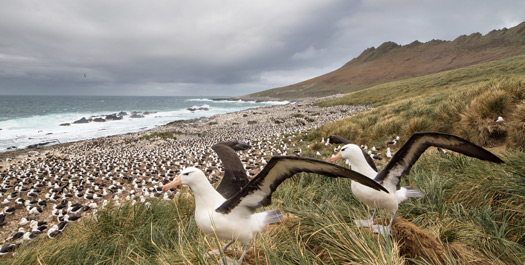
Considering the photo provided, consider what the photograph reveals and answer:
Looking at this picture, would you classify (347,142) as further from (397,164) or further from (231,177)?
(231,177)

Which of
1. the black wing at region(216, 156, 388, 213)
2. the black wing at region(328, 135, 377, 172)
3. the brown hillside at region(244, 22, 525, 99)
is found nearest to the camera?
the black wing at region(216, 156, 388, 213)

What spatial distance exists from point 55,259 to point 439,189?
5.65m

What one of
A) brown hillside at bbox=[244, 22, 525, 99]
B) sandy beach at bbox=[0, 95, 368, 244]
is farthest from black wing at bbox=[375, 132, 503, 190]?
brown hillside at bbox=[244, 22, 525, 99]

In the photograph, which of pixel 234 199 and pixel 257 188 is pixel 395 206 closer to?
pixel 257 188

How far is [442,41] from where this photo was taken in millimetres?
111688

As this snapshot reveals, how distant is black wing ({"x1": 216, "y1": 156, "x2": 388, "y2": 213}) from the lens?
6.83ft

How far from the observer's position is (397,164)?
9.84 ft

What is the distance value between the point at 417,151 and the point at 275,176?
1.84 meters

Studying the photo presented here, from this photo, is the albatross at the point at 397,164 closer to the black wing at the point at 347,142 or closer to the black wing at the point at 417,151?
the black wing at the point at 417,151

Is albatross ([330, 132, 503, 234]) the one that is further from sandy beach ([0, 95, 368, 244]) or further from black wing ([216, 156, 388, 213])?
sandy beach ([0, 95, 368, 244])

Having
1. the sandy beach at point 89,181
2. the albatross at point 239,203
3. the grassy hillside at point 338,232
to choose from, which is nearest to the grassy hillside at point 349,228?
the grassy hillside at point 338,232

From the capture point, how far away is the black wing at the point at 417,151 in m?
2.53

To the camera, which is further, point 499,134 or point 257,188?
point 499,134

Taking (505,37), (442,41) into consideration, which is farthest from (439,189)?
(442,41)
